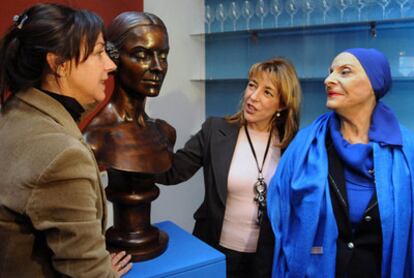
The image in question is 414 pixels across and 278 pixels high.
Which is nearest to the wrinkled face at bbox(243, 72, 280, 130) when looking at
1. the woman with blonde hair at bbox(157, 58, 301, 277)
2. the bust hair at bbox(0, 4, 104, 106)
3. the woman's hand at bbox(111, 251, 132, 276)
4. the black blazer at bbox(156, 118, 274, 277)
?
the woman with blonde hair at bbox(157, 58, 301, 277)

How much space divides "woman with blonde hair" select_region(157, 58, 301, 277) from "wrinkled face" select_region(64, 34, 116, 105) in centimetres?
68

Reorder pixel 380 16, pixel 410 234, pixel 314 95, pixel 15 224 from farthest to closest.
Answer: pixel 314 95
pixel 380 16
pixel 410 234
pixel 15 224

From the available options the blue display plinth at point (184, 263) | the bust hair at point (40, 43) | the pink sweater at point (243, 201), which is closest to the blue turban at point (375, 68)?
the pink sweater at point (243, 201)

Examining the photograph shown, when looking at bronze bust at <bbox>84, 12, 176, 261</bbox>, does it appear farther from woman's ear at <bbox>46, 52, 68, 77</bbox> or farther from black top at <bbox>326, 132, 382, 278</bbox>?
black top at <bbox>326, 132, 382, 278</bbox>

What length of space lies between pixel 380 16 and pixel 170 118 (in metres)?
1.45

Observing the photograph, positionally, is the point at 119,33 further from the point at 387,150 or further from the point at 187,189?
the point at 187,189

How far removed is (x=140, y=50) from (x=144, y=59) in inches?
1.2

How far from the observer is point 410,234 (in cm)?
139

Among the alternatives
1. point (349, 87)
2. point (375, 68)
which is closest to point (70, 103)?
point (349, 87)

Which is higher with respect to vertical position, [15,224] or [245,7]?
[245,7]

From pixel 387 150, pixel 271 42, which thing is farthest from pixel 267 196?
pixel 271 42

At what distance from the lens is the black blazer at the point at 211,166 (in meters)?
1.67

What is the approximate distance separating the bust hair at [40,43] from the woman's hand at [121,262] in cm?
59

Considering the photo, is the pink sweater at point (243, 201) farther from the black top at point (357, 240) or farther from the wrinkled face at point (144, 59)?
the wrinkled face at point (144, 59)
